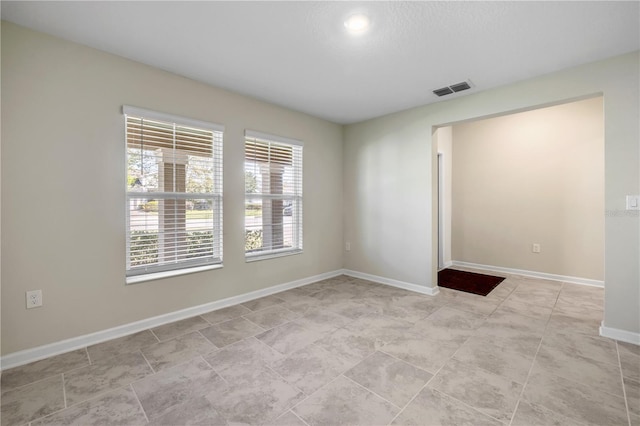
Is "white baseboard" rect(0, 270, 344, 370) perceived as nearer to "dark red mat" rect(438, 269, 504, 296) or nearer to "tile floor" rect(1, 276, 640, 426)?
"tile floor" rect(1, 276, 640, 426)

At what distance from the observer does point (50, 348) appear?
7.32 feet

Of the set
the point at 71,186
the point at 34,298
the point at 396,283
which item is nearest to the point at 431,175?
the point at 396,283

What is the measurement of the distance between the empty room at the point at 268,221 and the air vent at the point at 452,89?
30 millimetres

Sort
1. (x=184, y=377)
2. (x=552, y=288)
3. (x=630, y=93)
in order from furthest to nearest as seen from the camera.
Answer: (x=552, y=288) < (x=630, y=93) < (x=184, y=377)

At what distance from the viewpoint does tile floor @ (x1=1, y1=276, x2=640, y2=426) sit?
5.33ft

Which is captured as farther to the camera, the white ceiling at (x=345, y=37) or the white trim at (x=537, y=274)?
the white trim at (x=537, y=274)

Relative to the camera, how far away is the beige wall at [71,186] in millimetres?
2094

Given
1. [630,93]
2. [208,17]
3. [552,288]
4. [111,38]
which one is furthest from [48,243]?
[552,288]

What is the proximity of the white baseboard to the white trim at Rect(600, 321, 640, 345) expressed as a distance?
344 centimetres

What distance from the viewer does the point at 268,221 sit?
3.83 metres

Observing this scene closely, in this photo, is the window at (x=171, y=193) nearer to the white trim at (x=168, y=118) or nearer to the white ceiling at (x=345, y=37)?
the white trim at (x=168, y=118)

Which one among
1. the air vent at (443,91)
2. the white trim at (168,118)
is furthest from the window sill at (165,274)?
the air vent at (443,91)

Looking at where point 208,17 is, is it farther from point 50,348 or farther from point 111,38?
point 50,348

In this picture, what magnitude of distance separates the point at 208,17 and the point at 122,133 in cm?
132
